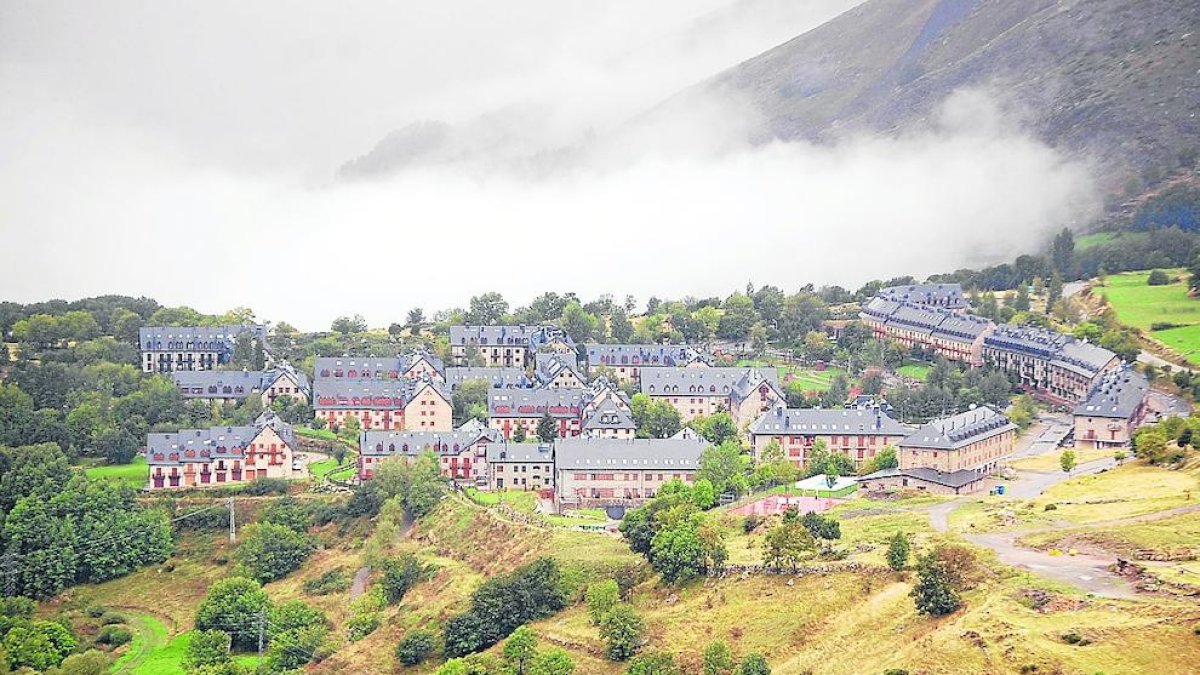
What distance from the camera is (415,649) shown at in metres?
67.4

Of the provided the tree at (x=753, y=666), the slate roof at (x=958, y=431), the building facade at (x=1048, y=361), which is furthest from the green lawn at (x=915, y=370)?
the tree at (x=753, y=666)

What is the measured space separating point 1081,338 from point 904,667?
2605 inches

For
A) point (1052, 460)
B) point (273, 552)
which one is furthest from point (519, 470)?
point (1052, 460)

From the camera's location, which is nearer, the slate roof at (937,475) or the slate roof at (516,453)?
the slate roof at (937,475)

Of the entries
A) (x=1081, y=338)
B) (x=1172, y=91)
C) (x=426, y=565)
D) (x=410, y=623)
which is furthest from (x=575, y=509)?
(x=1172, y=91)

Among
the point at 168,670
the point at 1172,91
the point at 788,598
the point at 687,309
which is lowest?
the point at 168,670

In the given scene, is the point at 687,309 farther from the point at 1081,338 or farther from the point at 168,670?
the point at 168,670

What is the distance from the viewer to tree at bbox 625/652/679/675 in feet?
188

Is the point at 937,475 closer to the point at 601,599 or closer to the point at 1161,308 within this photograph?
the point at 601,599

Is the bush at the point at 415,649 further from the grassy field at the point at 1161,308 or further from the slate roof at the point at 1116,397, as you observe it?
the grassy field at the point at 1161,308

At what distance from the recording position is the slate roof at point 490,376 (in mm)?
107625

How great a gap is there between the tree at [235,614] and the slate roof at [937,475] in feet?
115

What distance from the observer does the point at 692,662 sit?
59.6 metres

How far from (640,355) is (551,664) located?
191 ft
